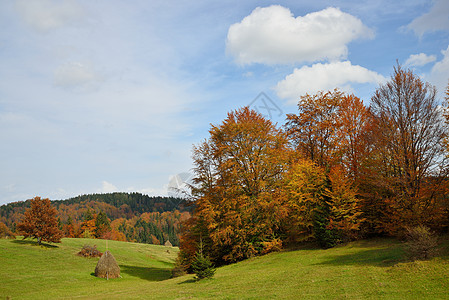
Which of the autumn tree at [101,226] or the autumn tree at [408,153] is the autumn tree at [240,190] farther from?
the autumn tree at [101,226]

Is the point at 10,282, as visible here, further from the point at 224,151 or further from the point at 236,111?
the point at 236,111

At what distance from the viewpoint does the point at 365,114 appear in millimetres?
35094

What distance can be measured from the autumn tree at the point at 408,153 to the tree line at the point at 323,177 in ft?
0.24

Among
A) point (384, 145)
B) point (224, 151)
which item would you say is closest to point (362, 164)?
point (384, 145)

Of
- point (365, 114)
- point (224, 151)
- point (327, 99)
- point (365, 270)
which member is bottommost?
point (365, 270)

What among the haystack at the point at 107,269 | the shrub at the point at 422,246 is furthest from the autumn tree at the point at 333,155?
the haystack at the point at 107,269

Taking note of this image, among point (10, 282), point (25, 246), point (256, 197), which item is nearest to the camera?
point (10, 282)

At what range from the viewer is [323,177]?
28953mm

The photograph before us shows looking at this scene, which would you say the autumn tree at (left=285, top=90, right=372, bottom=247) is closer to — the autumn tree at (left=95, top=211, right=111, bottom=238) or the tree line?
the tree line

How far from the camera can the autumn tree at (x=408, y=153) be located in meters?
23.0

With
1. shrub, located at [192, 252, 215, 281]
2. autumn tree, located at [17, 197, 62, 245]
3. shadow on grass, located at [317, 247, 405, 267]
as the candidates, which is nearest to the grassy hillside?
shadow on grass, located at [317, 247, 405, 267]

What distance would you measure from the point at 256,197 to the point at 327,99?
1562 centimetres

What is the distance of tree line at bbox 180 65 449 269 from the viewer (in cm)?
2394

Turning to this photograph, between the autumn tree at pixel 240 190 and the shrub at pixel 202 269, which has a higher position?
the autumn tree at pixel 240 190
